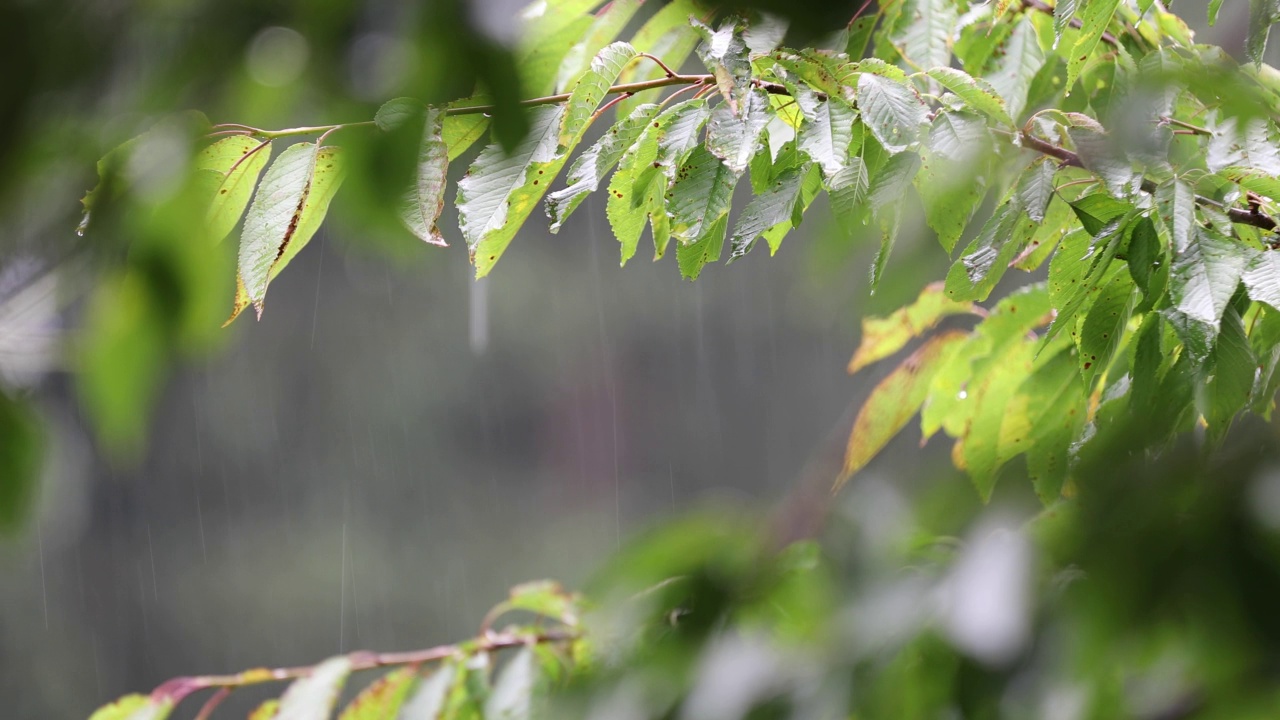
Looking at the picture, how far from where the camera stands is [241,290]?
647mm

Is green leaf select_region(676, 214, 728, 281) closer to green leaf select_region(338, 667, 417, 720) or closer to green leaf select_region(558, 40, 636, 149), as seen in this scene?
green leaf select_region(558, 40, 636, 149)

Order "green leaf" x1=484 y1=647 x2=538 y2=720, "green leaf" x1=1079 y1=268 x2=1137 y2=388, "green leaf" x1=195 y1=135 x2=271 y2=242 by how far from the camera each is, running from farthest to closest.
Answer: "green leaf" x1=484 y1=647 x2=538 y2=720
"green leaf" x1=1079 y1=268 x2=1137 y2=388
"green leaf" x1=195 y1=135 x2=271 y2=242

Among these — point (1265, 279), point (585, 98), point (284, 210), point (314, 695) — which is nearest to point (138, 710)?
point (314, 695)

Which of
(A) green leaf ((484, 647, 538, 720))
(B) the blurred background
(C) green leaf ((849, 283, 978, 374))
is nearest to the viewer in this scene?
(A) green leaf ((484, 647, 538, 720))

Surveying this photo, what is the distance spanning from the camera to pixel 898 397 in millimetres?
843

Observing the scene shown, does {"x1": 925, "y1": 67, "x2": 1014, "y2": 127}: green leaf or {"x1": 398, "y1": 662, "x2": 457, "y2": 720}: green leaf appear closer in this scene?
{"x1": 925, "y1": 67, "x2": 1014, "y2": 127}: green leaf

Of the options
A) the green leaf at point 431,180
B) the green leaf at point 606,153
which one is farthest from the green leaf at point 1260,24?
the green leaf at point 431,180

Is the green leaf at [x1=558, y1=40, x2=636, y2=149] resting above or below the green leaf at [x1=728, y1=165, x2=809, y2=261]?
above

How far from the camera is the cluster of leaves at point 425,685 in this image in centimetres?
81

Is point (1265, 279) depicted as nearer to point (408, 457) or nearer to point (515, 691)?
point (515, 691)

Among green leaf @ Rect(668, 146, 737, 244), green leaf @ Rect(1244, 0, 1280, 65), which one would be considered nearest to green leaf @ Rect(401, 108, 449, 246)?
green leaf @ Rect(668, 146, 737, 244)

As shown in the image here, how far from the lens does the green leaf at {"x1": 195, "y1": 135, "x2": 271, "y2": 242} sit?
55 centimetres

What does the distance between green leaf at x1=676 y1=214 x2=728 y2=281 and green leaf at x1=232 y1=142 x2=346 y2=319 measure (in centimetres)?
22

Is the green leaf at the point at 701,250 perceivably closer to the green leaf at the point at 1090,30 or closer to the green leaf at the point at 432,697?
the green leaf at the point at 1090,30
